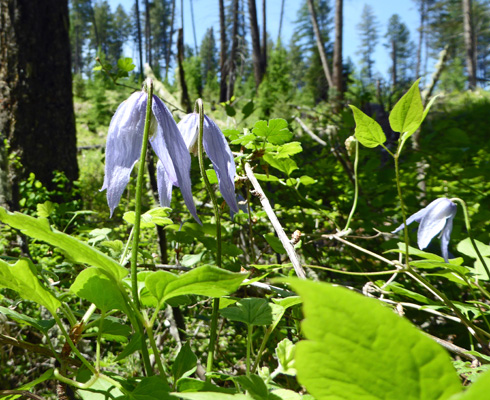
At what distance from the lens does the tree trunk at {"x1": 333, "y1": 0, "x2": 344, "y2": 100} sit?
952 centimetres

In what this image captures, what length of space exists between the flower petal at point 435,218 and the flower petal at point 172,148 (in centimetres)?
56

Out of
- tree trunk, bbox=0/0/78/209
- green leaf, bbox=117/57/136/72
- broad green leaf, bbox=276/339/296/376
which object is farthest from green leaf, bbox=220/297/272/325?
tree trunk, bbox=0/0/78/209

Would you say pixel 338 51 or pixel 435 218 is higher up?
pixel 338 51

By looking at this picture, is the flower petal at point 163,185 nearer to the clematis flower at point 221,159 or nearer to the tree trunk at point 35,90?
the clematis flower at point 221,159

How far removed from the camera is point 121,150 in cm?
50

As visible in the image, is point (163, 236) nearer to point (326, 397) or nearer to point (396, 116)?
point (396, 116)

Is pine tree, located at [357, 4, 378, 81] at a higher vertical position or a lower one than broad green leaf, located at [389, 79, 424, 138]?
higher

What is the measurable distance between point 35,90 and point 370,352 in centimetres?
320

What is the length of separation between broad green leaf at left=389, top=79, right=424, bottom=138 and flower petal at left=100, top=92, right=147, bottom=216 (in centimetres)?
32

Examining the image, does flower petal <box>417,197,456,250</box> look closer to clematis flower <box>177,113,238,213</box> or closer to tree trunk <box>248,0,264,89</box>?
clematis flower <box>177,113,238,213</box>

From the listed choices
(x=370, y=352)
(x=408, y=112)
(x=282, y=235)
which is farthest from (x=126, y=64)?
(x=370, y=352)

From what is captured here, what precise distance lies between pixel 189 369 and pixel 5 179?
93cm

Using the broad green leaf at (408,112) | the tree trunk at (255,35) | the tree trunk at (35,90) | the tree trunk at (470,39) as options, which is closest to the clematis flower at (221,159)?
the broad green leaf at (408,112)

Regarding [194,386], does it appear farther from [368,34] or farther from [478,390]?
[368,34]
